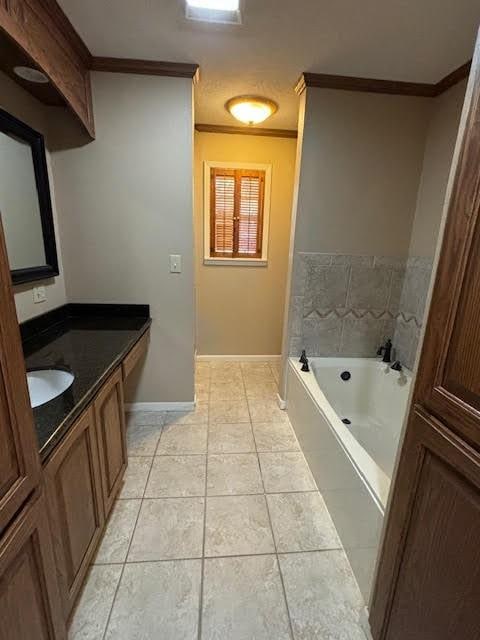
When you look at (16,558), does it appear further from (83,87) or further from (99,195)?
(83,87)

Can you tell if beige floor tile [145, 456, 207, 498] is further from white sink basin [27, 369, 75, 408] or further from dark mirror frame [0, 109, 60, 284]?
dark mirror frame [0, 109, 60, 284]

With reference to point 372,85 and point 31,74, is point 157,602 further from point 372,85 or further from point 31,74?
point 372,85

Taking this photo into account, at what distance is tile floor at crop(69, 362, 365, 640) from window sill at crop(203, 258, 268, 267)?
1.74 metres

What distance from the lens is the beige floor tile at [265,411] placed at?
2449mm

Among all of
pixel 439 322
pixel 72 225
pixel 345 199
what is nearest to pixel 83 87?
pixel 72 225

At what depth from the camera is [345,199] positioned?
2154 millimetres

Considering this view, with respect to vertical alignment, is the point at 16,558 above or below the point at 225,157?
below

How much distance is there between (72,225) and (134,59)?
3.58 ft

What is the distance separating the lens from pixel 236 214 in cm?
311

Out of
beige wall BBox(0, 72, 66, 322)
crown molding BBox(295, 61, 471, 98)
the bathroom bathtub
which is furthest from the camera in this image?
crown molding BBox(295, 61, 471, 98)

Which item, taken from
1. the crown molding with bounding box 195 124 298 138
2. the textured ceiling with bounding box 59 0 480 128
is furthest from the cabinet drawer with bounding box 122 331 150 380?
the crown molding with bounding box 195 124 298 138

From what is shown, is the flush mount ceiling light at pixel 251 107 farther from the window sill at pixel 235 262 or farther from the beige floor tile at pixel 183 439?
the beige floor tile at pixel 183 439

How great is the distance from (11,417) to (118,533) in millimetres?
1175

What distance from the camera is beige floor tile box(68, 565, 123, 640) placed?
1.09 m
